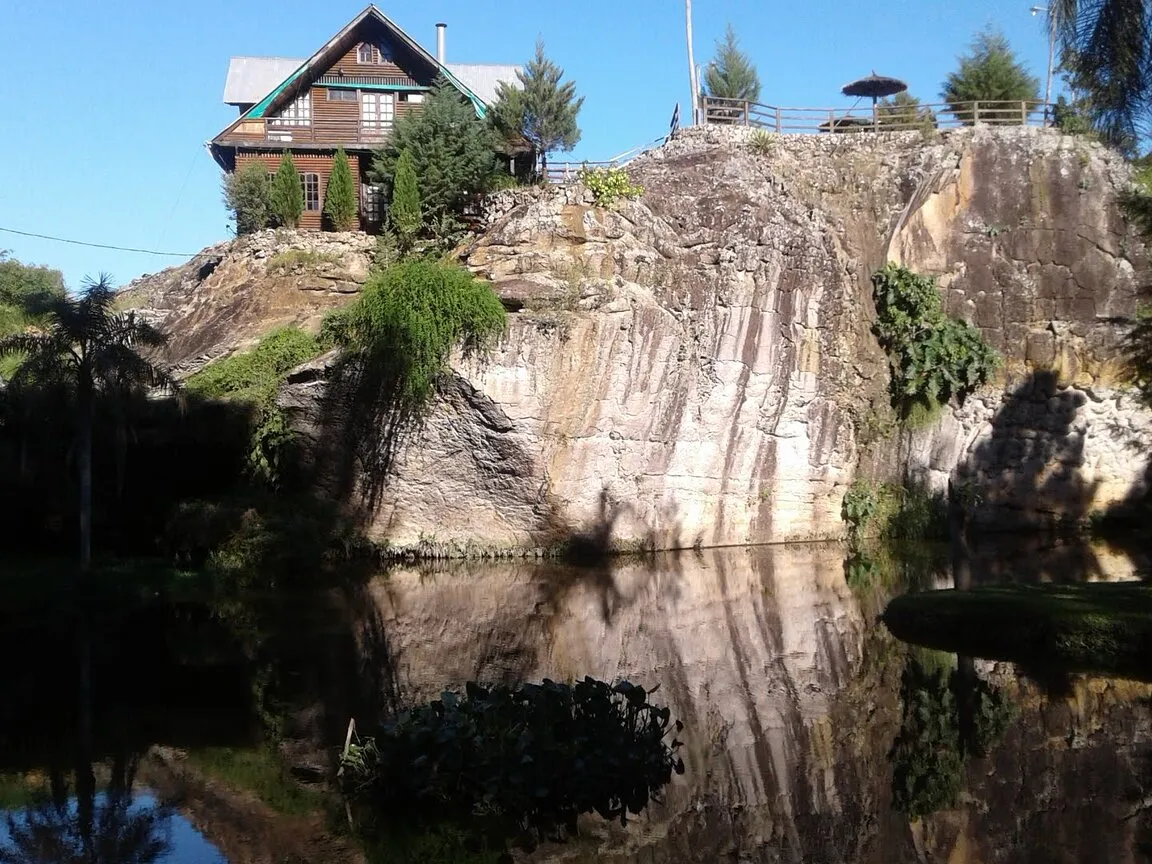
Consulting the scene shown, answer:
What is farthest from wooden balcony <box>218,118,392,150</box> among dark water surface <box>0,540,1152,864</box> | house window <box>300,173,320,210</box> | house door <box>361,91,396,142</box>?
dark water surface <box>0,540,1152,864</box>

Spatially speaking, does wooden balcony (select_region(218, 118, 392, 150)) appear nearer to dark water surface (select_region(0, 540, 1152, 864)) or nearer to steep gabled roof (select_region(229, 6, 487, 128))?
steep gabled roof (select_region(229, 6, 487, 128))

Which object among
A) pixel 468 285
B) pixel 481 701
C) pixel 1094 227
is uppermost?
pixel 1094 227

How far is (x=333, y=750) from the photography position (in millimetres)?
10945

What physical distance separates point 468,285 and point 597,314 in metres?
3.17

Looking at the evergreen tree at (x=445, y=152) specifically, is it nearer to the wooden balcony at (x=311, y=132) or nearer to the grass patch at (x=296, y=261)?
the grass patch at (x=296, y=261)

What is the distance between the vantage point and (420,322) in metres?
24.3

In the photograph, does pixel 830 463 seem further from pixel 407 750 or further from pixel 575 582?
pixel 407 750

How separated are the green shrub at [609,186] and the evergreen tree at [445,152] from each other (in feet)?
14.7

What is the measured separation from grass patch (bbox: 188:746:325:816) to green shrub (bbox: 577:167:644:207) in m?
19.6

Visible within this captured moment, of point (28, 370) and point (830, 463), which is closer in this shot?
point (28, 370)

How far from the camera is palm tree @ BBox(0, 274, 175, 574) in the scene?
70.7 feet

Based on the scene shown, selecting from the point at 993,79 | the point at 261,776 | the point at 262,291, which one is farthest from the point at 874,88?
the point at 261,776

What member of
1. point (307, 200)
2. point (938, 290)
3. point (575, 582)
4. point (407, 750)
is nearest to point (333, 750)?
point (407, 750)

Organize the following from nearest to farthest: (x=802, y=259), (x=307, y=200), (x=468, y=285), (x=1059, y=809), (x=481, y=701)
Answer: (x=1059, y=809)
(x=481, y=701)
(x=468, y=285)
(x=802, y=259)
(x=307, y=200)
